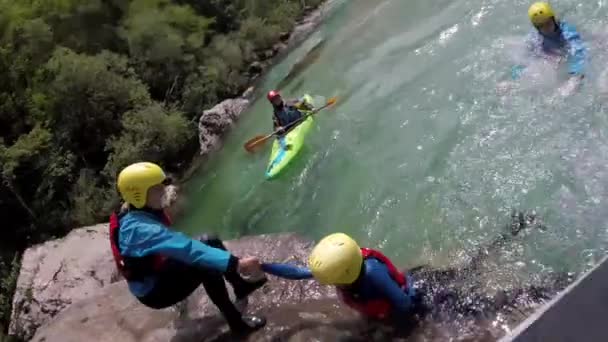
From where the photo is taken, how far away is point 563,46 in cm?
787

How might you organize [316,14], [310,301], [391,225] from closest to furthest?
[310,301], [391,225], [316,14]

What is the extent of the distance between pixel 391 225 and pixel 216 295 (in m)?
2.57

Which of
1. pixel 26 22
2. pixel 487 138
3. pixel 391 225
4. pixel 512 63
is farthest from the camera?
pixel 26 22

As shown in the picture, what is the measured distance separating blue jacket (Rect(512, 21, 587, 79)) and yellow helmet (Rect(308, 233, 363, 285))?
4708 mm

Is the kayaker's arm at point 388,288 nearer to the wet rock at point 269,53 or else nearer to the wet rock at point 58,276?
the wet rock at point 58,276

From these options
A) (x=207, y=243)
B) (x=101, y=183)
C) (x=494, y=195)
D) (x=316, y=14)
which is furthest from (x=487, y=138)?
(x=316, y=14)

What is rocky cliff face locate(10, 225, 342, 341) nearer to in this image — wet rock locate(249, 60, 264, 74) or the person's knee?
the person's knee

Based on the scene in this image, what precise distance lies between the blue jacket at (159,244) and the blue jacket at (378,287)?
0.56 metres

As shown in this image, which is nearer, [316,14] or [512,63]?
[512,63]

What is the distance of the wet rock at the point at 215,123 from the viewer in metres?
12.3

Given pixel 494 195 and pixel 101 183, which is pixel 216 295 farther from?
pixel 101 183

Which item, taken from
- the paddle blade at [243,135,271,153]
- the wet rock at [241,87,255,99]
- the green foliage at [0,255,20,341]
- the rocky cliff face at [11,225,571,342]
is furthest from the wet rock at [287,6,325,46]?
the rocky cliff face at [11,225,571,342]

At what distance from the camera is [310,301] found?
514 centimetres

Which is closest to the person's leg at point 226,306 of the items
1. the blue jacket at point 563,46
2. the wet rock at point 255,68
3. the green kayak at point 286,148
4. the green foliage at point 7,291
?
the green kayak at point 286,148
